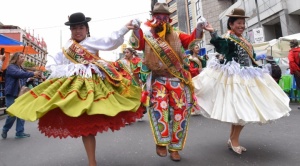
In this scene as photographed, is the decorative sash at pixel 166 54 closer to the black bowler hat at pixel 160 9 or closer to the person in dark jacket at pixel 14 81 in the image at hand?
the black bowler hat at pixel 160 9

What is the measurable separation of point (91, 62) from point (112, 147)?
1571 mm

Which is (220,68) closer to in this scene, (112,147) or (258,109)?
(258,109)

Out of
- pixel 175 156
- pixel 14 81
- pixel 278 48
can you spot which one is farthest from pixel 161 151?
pixel 278 48

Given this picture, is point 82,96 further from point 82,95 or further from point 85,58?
point 85,58

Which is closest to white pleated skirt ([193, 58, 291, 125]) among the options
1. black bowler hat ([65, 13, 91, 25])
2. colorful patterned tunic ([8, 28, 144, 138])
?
colorful patterned tunic ([8, 28, 144, 138])

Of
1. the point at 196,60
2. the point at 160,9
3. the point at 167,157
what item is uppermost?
the point at 160,9

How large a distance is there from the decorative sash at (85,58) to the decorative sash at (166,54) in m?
0.59

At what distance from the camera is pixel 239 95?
356cm

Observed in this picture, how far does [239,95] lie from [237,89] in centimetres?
9

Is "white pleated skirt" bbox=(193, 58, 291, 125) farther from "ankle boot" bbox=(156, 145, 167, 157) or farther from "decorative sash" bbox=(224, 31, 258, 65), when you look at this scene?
"ankle boot" bbox=(156, 145, 167, 157)

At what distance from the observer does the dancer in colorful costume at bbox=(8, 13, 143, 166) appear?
2.85 m

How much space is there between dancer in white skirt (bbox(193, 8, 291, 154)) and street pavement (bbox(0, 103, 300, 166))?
326 mm

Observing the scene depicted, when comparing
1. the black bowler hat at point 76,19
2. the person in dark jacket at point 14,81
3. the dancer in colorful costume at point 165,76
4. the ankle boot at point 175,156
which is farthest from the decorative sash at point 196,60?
the black bowler hat at point 76,19

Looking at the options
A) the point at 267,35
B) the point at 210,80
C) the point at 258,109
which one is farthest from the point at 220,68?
the point at 267,35
